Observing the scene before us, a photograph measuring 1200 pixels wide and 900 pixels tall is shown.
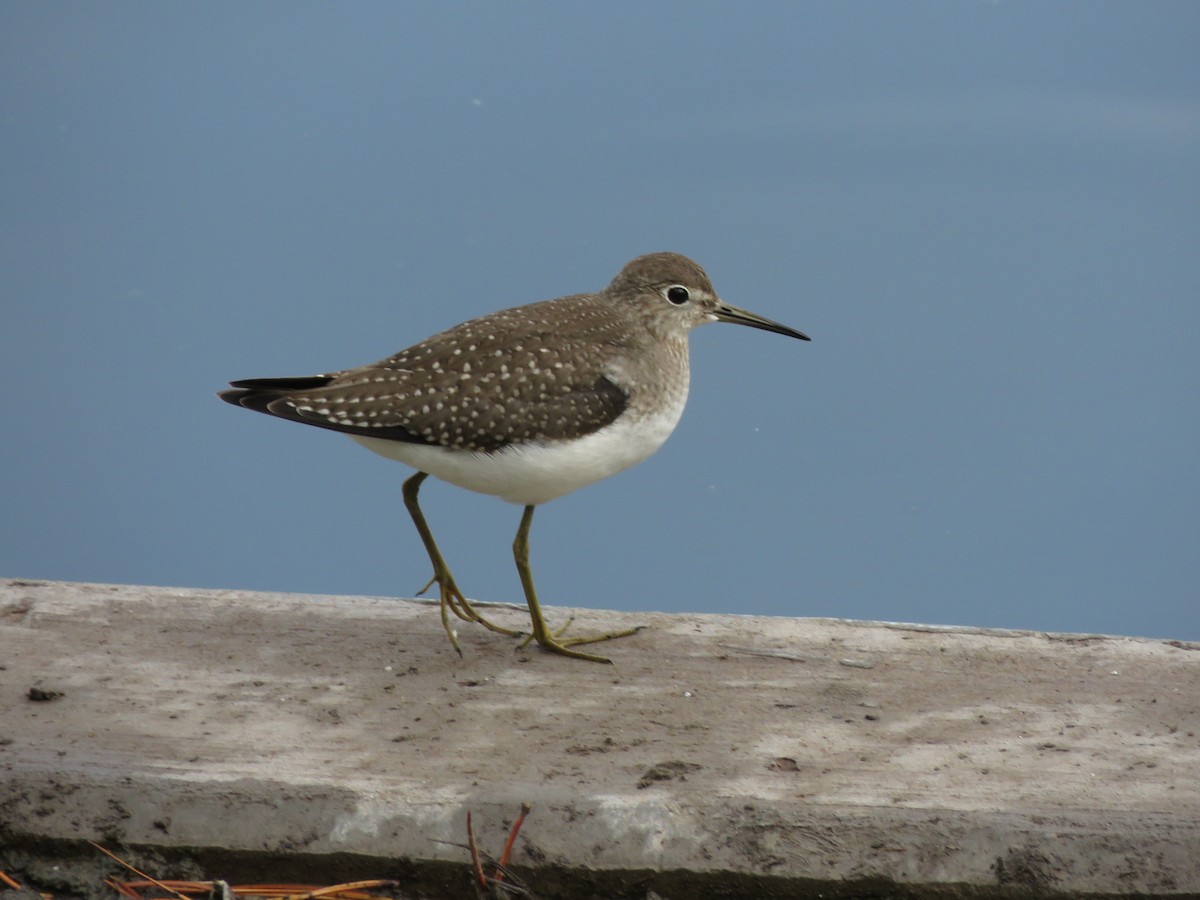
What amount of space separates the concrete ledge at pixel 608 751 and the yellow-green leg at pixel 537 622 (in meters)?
0.05

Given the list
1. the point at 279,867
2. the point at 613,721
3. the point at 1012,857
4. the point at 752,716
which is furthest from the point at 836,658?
the point at 279,867

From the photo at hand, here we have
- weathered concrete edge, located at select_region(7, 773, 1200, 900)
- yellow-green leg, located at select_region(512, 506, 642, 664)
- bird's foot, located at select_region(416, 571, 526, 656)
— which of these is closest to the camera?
weathered concrete edge, located at select_region(7, 773, 1200, 900)

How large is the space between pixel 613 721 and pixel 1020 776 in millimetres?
1116

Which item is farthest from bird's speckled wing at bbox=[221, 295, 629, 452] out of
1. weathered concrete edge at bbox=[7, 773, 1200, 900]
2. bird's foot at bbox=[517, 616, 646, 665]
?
weathered concrete edge at bbox=[7, 773, 1200, 900]

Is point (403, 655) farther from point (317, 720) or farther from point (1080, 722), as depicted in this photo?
point (1080, 722)

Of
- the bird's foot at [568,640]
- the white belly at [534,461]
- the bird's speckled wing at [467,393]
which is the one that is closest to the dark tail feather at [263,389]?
the bird's speckled wing at [467,393]

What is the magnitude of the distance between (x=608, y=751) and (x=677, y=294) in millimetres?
1858

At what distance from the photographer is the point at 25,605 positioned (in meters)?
4.97

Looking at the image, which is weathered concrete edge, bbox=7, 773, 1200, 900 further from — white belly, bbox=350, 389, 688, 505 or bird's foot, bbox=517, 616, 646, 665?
white belly, bbox=350, 389, 688, 505

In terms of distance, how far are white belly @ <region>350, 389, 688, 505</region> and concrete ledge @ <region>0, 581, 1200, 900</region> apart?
1.78 ft

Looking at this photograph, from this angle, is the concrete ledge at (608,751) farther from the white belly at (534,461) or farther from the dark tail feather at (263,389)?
the dark tail feather at (263,389)

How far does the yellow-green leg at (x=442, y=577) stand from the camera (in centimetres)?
507

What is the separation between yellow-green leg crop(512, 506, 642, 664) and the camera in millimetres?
4832

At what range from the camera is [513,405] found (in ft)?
15.6
